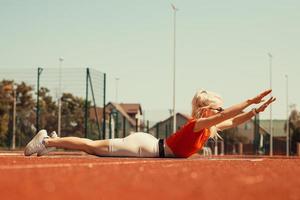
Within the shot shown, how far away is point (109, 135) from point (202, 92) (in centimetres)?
1472

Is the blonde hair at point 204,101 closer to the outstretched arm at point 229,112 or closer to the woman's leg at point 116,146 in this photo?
the outstretched arm at point 229,112

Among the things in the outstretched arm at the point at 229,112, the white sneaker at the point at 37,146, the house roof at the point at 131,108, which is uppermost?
the house roof at the point at 131,108

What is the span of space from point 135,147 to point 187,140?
2.06 ft

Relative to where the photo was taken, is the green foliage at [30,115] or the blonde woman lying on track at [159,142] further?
the green foliage at [30,115]

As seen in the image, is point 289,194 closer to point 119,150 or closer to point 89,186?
point 89,186

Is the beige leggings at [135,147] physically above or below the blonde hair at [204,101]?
below

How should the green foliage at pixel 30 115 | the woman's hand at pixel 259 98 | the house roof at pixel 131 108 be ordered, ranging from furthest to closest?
the house roof at pixel 131 108 → the green foliage at pixel 30 115 → the woman's hand at pixel 259 98

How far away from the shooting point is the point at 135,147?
6734 mm

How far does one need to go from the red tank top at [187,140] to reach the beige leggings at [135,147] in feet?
0.72

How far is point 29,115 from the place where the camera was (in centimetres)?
2728

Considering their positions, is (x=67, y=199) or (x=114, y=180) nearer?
(x=67, y=199)

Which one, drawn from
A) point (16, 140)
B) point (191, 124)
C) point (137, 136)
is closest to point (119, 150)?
point (137, 136)

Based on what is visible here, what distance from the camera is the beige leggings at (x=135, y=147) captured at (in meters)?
6.72

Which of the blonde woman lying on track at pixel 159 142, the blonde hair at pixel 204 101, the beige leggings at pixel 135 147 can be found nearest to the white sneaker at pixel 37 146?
the blonde woman lying on track at pixel 159 142
